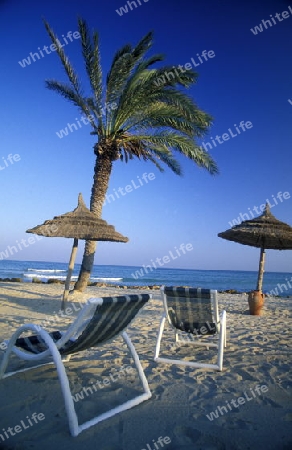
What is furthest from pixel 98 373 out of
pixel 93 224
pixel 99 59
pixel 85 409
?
pixel 99 59

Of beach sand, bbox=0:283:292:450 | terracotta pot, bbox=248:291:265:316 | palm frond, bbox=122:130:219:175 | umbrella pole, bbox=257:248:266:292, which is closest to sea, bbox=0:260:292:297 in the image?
palm frond, bbox=122:130:219:175

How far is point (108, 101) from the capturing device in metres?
10.4

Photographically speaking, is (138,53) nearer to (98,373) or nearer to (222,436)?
(98,373)

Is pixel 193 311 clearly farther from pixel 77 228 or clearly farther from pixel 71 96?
pixel 71 96

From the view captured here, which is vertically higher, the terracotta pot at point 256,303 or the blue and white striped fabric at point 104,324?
the blue and white striped fabric at point 104,324

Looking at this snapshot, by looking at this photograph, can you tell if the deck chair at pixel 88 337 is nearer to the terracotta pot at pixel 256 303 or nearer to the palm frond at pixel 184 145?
the terracotta pot at pixel 256 303

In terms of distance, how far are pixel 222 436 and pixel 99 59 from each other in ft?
33.8

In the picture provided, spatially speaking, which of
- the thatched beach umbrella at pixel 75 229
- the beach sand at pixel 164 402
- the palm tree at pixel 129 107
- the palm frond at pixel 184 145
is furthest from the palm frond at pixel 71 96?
the beach sand at pixel 164 402

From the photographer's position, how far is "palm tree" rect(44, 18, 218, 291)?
9.77m

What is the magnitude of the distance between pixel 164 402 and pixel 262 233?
5.88 meters

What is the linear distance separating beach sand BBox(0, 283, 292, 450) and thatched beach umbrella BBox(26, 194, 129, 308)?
3.55m

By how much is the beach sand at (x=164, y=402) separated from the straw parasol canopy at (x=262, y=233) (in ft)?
12.6

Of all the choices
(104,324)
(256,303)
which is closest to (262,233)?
(256,303)

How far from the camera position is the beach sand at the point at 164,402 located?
209 cm
